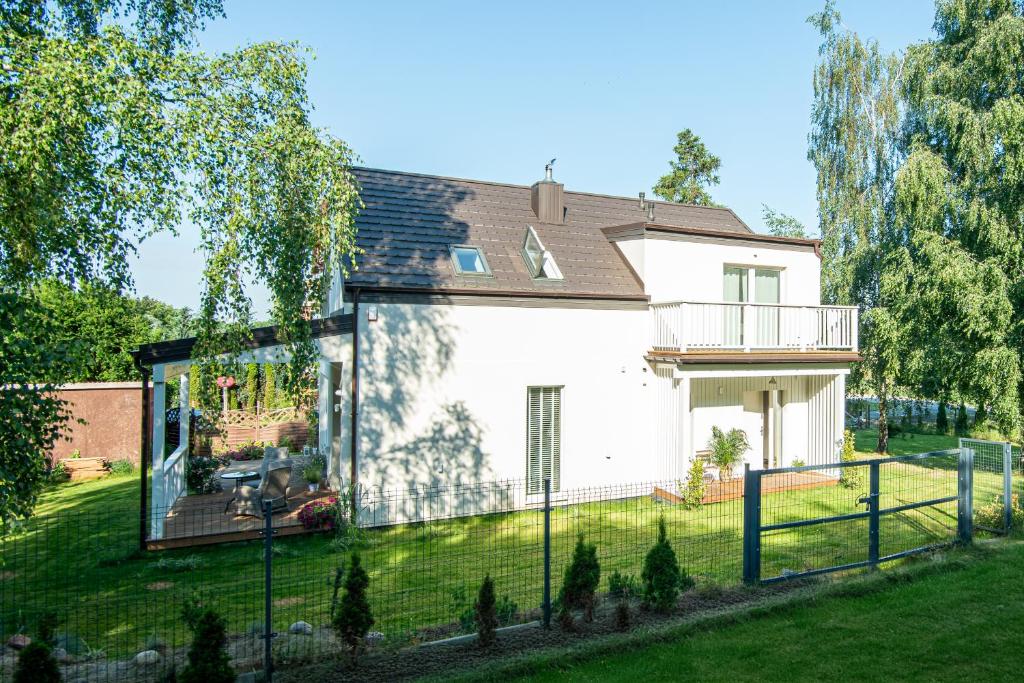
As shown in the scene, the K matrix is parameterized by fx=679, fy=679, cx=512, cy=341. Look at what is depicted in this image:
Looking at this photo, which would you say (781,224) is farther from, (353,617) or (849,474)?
(353,617)

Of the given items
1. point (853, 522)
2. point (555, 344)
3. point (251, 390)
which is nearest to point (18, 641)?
point (555, 344)

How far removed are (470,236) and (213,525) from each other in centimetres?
761

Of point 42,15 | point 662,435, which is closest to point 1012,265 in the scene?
point 662,435

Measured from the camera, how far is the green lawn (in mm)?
6013

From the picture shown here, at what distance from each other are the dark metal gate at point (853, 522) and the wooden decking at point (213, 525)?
285 inches

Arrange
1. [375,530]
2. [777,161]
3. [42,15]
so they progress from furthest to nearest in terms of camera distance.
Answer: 1. [777,161]
2. [375,530]
3. [42,15]

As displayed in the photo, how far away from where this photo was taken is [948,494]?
12031 mm

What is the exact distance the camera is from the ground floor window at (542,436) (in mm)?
13701

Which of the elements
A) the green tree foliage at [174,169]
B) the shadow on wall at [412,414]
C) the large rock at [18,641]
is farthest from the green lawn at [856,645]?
the shadow on wall at [412,414]

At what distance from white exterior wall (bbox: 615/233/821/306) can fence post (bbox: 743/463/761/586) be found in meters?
7.19

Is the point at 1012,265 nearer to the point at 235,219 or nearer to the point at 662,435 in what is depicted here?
the point at 662,435

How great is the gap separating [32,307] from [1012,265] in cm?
1820

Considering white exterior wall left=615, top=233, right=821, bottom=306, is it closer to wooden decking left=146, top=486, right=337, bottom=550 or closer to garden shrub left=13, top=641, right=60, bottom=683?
wooden decking left=146, top=486, right=337, bottom=550

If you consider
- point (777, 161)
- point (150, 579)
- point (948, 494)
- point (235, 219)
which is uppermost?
point (777, 161)
